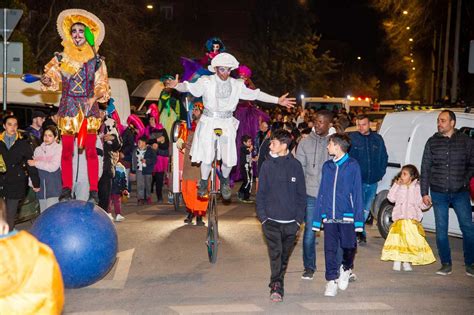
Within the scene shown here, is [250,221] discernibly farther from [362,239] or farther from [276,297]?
[276,297]

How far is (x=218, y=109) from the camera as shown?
11.9m

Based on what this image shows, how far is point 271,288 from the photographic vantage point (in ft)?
31.7

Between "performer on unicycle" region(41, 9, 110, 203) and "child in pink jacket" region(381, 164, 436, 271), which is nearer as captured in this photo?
"performer on unicycle" region(41, 9, 110, 203)

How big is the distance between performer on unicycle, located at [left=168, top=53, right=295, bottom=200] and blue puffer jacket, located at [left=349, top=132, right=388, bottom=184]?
212cm

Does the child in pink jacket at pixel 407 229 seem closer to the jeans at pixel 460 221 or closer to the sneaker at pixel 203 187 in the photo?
the jeans at pixel 460 221

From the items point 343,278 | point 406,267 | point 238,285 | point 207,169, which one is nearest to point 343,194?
point 343,278

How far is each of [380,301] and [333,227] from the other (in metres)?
0.97

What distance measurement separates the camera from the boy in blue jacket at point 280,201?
966 centimetres

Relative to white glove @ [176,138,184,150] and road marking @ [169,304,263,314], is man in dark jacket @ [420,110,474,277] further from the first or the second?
white glove @ [176,138,184,150]

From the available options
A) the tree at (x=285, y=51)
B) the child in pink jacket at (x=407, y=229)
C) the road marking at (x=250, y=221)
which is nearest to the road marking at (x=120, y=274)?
the child in pink jacket at (x=407, y=229)

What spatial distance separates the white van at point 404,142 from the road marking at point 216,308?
16.2ft

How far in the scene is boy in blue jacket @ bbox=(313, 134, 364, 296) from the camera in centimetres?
982

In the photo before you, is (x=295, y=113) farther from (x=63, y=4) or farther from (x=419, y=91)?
(x=419, y=91)

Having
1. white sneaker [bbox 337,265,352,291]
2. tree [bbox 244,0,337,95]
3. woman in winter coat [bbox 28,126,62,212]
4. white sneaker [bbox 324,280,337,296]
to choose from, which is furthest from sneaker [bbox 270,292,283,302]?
tree [bbox 244,0,337,95]
